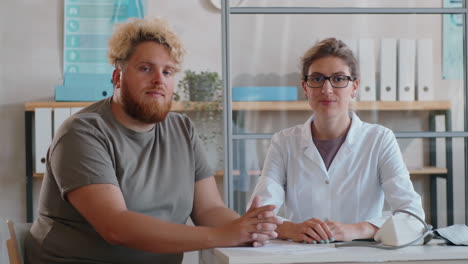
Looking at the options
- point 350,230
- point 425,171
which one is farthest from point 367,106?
point 350,230

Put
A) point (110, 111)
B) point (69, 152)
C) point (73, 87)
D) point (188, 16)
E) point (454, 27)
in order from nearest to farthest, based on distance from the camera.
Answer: point (69, 152), point (110, 111), point (454, 27), point (73, 87), point (188, 16)

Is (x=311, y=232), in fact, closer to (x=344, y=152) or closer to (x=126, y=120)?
(x=344, y=152)

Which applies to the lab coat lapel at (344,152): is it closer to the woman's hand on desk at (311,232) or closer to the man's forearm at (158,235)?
the woman's hand on desk at (311,232)

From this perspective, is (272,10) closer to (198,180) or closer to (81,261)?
(198,180)

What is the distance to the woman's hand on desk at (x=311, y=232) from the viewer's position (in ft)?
5.40

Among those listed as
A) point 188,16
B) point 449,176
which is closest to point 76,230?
point 449,176

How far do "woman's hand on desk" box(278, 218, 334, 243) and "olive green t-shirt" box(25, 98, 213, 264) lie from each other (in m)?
0.35

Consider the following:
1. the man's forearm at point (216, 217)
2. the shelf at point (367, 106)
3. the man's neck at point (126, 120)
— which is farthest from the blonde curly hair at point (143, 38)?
the shelf at point (367, 106)

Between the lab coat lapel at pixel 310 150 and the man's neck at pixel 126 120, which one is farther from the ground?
the man's neck at pixel 126 120

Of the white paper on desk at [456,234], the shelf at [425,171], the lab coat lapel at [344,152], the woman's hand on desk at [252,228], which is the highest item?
the lab coat lapel at [344,152]

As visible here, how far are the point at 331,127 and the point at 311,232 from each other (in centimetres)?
57

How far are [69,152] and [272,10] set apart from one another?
1.36 m

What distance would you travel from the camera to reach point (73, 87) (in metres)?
3.89

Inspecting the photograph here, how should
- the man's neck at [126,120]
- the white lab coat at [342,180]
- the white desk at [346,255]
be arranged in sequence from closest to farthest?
the white desk at [346,255]
the man's neck at [126,120]
the white lab coat at [342,180]
